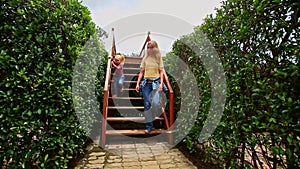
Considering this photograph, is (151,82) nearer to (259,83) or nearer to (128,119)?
(128,119)

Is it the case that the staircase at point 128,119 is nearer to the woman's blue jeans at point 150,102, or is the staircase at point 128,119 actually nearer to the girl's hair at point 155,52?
the woman's blue jeans at point 150,102

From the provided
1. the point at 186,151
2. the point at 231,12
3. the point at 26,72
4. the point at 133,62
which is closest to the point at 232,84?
the point at 231,12

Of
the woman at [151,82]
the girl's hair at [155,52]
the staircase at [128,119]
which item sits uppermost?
the girl's hair at [155,52]

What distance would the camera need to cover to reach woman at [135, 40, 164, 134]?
148 inches

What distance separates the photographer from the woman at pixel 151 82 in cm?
376

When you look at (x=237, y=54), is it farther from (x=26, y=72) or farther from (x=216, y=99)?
(x=26, y=72)

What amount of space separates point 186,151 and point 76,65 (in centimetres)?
233

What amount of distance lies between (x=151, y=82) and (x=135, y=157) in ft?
4.81

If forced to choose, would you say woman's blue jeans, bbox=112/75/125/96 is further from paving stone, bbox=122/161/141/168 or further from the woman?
paving stone, bbox=122/161/141/168

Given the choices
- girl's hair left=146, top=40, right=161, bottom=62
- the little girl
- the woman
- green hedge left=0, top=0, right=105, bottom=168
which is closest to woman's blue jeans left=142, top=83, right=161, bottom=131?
the woman

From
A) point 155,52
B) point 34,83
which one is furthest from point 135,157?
point 155,52

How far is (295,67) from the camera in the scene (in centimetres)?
128

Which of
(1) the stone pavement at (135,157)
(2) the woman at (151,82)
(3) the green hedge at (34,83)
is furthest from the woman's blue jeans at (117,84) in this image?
(3) the green hedge at (34,83)

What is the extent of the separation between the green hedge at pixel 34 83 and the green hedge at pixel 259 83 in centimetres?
189
